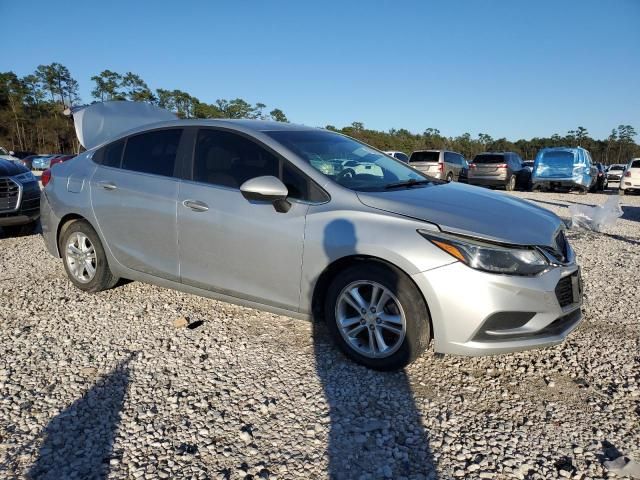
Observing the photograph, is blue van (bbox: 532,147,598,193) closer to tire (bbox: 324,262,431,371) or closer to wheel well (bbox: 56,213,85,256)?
tire (bbox: 324,262,431,371)

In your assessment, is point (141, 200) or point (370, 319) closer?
point (370, 319)

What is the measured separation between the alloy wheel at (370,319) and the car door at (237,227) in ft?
1.19

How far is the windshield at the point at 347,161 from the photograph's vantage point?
10.8 ft

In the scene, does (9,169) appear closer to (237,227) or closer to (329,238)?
(237,227)

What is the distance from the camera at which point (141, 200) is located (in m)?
3.79

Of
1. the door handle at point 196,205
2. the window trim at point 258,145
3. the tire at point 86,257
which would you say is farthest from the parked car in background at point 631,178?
the tire at point 86,257

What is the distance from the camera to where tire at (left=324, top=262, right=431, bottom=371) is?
8.97 feet

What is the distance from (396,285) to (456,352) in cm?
53

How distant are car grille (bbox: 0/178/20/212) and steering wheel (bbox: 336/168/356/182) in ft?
18.9

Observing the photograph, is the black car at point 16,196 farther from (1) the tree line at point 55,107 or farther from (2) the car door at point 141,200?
(1) the tree line at point 55,107

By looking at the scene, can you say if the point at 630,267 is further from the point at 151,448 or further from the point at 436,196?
the point at 151,448

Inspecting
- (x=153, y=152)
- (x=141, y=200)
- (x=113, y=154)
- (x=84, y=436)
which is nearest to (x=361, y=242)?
(x=84, y=436)

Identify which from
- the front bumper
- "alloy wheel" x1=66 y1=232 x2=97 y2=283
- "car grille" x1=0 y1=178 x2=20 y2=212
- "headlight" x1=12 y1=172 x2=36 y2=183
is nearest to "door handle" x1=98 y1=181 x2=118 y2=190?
"alloy wheel" x1=66 y1=232 x2=97 y2=283

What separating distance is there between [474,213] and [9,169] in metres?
7.12
